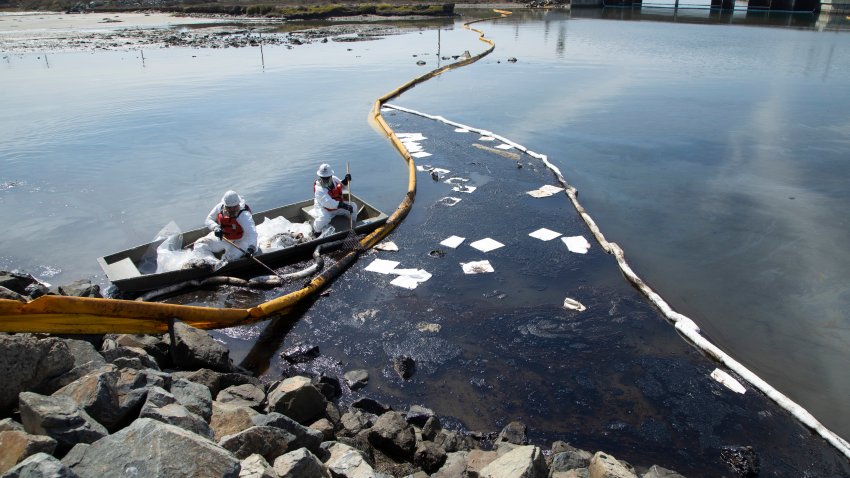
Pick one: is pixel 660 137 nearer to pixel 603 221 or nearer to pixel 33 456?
pixel 603 221

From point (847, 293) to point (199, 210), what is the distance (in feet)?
41.3

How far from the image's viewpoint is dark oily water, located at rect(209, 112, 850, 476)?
6586 mm

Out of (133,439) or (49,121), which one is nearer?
(133,439)

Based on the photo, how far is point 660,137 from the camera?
57.5 feet

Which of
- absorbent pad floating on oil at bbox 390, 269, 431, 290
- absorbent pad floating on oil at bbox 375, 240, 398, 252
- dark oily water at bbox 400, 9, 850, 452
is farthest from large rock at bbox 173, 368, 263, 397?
dark oily water at bbox 400, 9, 850, 452

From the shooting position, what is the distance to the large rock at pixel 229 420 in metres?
5.16

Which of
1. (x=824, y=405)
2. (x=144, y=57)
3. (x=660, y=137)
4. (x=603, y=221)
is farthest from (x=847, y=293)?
(x=144, y=57)

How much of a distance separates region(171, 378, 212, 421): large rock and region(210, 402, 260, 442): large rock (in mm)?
87

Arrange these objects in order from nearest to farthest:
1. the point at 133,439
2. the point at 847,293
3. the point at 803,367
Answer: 1. the point at 133,439
2. the point at 803,367
3. the point at 847,293

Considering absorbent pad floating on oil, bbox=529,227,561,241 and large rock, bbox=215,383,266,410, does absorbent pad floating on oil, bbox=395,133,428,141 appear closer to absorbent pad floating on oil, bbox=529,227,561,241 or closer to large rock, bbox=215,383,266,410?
absorbent pad floating on oil, bbox=529,227,561,241

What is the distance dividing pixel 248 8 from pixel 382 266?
72.1m

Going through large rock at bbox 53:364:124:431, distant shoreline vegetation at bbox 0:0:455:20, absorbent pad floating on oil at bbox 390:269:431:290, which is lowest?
absorbent pad floating on oil at bbox 390:269:431:290

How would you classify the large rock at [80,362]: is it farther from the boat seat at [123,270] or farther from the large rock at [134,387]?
the boat seat at [123,270]

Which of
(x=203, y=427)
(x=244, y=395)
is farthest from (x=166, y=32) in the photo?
(x=203, y=427)
